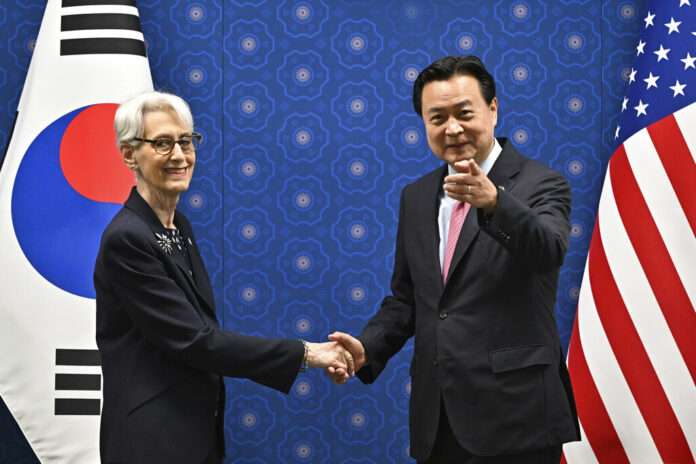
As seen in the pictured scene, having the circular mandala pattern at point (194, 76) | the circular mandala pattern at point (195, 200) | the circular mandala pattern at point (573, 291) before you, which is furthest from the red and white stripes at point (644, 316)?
the circular mandala pattern at point (194, 76)

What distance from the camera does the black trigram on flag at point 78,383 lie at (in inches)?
99.8

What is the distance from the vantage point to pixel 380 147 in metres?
2.94

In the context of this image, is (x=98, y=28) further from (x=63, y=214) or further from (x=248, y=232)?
(x=248, y=232)

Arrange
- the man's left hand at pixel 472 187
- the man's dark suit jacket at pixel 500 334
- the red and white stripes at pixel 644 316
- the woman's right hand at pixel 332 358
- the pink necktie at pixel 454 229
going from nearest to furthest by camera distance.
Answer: the man's left hand at pixel 472 187 → the man's dark suit jacket at pixel 500 334 → the pink necktie at pixel 454 229 → the woman's right hand at pixel 332 358 → the red and white stripes at pixel 644 316

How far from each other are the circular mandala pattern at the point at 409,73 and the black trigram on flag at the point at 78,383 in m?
1.62

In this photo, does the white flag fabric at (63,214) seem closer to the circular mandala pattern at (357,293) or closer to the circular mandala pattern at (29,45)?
the circular mandala pattern at (29,45)

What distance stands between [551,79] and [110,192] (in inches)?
72.1

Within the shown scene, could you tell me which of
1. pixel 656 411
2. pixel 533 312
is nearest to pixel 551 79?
pixel 656 411

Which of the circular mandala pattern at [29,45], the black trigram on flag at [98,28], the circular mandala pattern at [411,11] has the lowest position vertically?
the circular mandala pattern at [411,11]

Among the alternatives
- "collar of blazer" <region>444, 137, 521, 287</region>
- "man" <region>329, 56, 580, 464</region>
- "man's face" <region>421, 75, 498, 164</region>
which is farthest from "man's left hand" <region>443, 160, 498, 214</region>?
"man's face" <region>421, 75, 498, 164</region>

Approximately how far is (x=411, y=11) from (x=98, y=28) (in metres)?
1.25

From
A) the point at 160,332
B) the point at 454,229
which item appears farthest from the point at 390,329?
the point at 160,332

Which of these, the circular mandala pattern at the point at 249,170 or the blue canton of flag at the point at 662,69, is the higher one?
the circular mandala pattern at the point at 249,170

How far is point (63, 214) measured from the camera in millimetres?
2570
